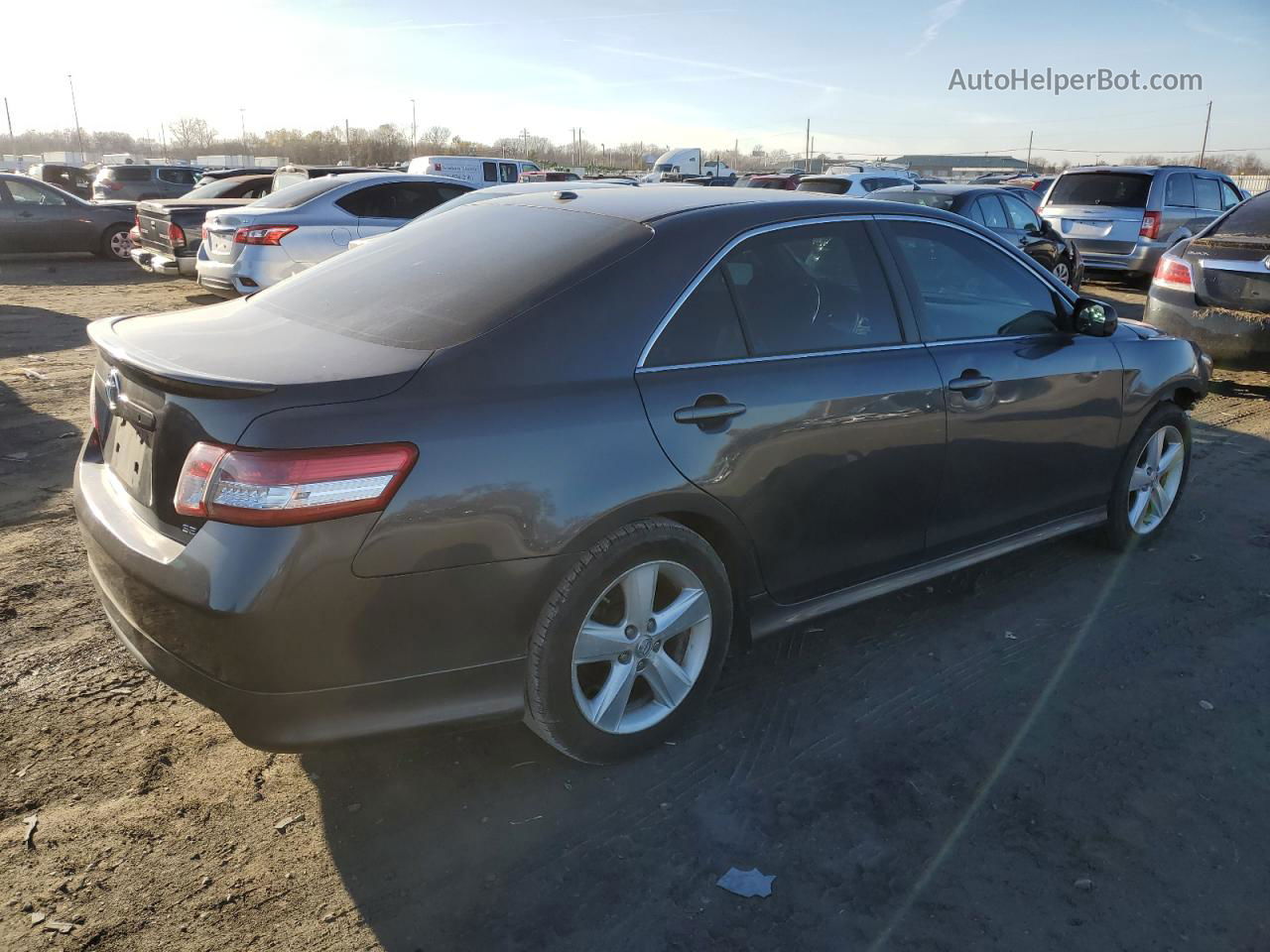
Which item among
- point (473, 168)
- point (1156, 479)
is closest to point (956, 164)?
point (473, 168)

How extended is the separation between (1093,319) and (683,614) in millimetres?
2442

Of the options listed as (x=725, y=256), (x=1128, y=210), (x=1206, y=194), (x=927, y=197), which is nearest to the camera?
(x=725, y=256)

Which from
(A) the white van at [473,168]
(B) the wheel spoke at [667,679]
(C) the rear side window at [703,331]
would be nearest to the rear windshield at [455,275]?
(C) the rear side window at [703,331]

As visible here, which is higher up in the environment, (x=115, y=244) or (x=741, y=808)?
(x=115, y=244)

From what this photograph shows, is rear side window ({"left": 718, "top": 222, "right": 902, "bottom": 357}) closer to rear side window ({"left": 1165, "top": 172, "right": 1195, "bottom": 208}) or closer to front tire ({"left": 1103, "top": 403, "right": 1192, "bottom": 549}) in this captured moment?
front tire ({"left": 1103, "top": 403, "right": 1192, "bottom": 549})

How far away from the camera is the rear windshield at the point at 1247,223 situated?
317 inches

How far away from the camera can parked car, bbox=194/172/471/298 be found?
1010cm

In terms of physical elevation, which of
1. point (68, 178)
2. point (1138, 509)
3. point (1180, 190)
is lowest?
point (1138, 509)

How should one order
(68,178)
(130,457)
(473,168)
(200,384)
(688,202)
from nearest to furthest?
(200,384) → (130,457) → (688,202) → (473,168) → (68,178)

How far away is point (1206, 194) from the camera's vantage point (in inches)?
580

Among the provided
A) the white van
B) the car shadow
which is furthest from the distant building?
the car shadow

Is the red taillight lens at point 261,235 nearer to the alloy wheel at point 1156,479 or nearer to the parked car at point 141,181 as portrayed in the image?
the alloy wheel at point 1156,479

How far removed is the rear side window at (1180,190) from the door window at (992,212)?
3.61 m

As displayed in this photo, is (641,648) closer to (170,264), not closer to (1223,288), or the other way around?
(1223,288)
